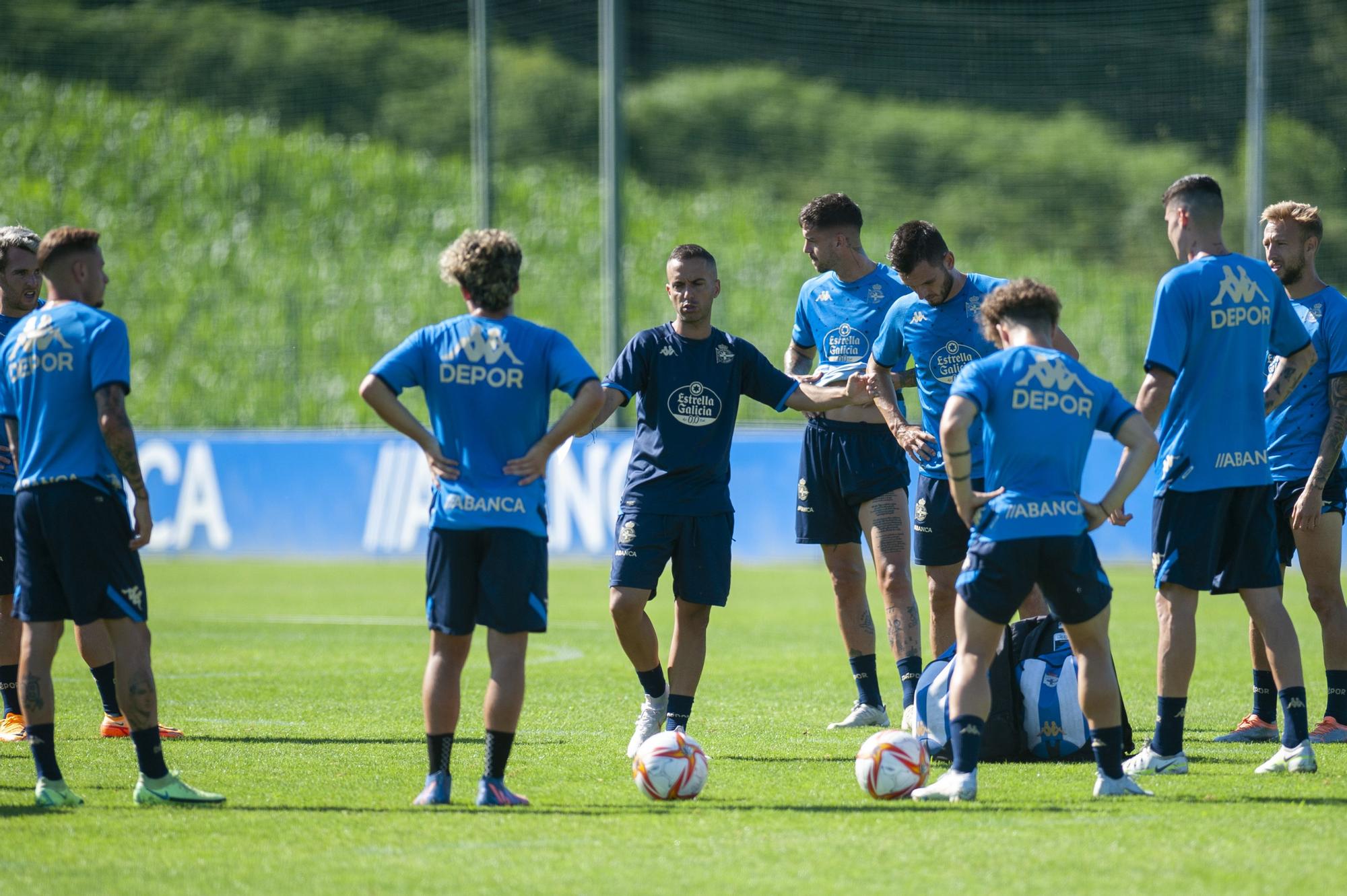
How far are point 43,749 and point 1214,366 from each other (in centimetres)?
504

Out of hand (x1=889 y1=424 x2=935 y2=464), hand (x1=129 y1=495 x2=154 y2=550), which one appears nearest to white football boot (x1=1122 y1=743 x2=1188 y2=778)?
hand (x1=889 y1=424 x2=935 y2=464)

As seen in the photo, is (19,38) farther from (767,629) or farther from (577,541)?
(767,629)

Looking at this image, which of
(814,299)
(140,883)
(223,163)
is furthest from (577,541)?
(223,163)

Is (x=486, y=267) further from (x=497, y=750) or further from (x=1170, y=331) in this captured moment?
(x=1170, y=331)

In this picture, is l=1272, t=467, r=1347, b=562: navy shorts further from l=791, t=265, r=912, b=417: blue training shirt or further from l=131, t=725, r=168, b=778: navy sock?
l=131, t=725, r=168, b=778: navy sock

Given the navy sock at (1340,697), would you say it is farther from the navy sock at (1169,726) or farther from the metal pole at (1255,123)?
the metal pole at (1255,123)

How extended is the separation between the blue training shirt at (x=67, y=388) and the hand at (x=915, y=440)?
141 inches

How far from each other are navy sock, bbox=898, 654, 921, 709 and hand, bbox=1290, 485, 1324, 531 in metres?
2.00

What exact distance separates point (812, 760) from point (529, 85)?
89.4 feet

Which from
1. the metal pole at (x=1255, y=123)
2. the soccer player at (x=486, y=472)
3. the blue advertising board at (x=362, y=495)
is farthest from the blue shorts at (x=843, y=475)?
the metal pole at (x=1255, y=123)

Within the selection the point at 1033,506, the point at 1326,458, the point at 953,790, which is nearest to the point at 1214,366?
the point at 1326,458

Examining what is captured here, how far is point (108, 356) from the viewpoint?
614 centimetres

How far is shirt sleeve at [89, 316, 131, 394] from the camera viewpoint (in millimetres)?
6117

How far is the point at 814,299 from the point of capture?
8859mm
